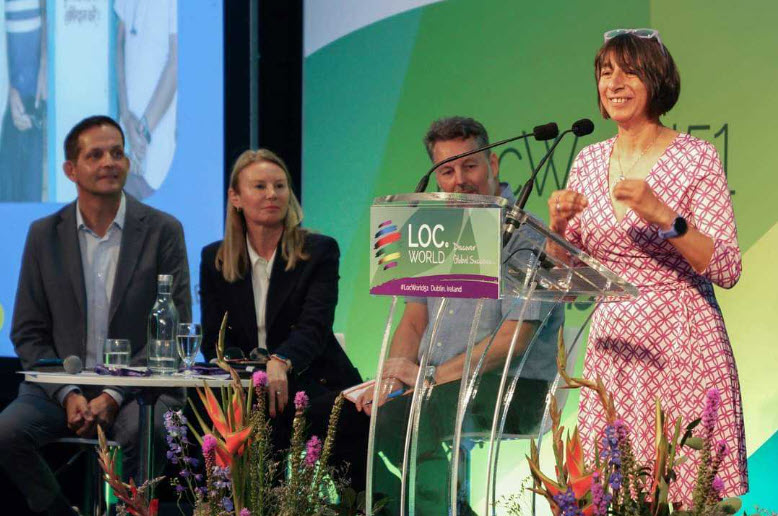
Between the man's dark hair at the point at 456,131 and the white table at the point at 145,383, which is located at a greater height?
the man's dark hair at the point at 456,131

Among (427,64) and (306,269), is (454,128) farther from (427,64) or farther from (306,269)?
(427,64)

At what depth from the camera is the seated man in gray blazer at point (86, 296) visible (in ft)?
13.5

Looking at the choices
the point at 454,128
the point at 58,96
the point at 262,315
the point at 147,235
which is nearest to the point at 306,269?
the point at 262,315

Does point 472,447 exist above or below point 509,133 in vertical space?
below

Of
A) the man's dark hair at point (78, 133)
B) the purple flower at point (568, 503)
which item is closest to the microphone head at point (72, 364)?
the man's dark hair at point (78, 133)

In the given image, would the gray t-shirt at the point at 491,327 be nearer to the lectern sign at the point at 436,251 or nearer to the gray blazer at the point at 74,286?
the lectern sign at the point at 436,251

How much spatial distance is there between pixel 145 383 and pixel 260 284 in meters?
0.86

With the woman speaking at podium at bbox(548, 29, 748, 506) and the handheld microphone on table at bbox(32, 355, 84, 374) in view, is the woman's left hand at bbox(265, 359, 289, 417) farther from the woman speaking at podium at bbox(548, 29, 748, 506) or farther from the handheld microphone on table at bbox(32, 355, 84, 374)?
the woman speaking at podium at bbox(548, 29, 748, 506)

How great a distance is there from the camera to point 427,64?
4.93m

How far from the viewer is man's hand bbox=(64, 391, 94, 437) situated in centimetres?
409

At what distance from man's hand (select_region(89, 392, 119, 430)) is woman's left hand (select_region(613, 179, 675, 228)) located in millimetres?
2481

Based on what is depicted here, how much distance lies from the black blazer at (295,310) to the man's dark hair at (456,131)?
860mm

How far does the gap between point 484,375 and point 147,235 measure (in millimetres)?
2600

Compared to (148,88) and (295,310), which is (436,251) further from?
(148,88)
